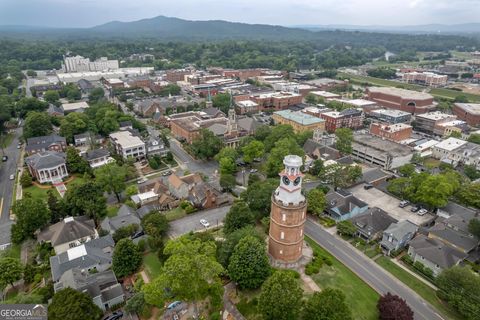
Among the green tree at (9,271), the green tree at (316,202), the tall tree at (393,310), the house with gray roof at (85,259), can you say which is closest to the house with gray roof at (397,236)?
the green tree at (316,202)

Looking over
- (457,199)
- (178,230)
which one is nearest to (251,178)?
(178,230)

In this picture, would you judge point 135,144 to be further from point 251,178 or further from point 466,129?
point 466,129

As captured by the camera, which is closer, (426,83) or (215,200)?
(215,200)

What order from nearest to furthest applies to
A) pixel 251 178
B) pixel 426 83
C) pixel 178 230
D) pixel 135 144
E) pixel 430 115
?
pixel 178 230
pixel 251 178
pixel 135 144
pixel 430 115
pixel 426 83

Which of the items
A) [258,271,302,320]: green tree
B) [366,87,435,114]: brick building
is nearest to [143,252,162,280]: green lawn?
[258,271,302,320]: green tree

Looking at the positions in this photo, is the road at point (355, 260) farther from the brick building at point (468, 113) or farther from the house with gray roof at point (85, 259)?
the brick building at point (468, 113)

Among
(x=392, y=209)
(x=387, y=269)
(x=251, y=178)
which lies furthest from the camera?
(x=251, y=178)

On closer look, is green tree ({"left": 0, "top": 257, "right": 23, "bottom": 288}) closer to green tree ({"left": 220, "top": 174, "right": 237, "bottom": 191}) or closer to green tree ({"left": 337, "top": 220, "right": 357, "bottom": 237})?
green tree ({"left": 220, "top": 174, "right": 237, "bottom": 191})

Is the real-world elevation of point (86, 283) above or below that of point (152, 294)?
below
